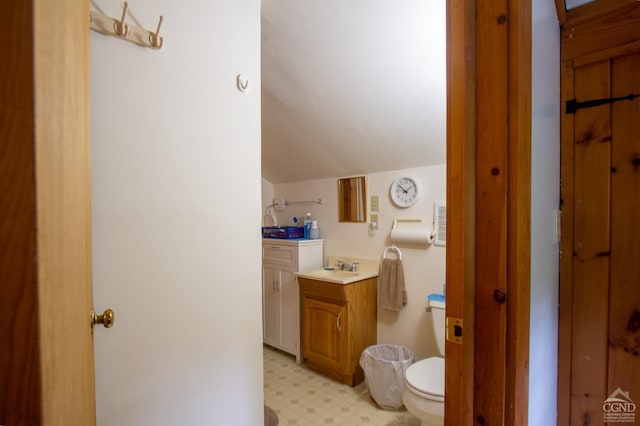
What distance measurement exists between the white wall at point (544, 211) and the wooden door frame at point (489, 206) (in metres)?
0.13

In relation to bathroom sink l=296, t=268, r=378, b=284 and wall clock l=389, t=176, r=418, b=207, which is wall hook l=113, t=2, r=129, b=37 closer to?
bathroom sink l=296, t=268, r=378, b=284

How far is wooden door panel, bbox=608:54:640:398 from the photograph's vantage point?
1.08m

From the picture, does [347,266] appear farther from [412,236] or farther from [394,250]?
[412,236]

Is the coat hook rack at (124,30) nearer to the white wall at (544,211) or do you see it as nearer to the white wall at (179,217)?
the white wall at (179,217)

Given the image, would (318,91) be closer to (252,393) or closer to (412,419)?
(252,393)

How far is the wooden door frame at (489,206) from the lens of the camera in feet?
2.20

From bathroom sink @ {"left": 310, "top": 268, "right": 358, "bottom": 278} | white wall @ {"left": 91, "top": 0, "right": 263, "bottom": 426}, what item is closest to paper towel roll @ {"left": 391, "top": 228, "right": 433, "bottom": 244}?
bathroom sink @ {"left": 310, "top": 268, "right": 358, "bottom": 278}

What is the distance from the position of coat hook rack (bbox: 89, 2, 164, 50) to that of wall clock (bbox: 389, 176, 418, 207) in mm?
1968

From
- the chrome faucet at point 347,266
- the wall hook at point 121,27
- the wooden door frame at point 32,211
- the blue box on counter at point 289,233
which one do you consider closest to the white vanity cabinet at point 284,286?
the blue box on counter at point 289,233

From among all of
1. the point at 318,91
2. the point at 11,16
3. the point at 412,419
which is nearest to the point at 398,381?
the point at 412,419

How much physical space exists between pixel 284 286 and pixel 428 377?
156cm

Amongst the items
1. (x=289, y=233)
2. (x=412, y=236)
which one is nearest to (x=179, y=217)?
(x=412, y=236)

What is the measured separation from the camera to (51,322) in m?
0.33

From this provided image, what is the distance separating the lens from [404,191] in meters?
2.52
